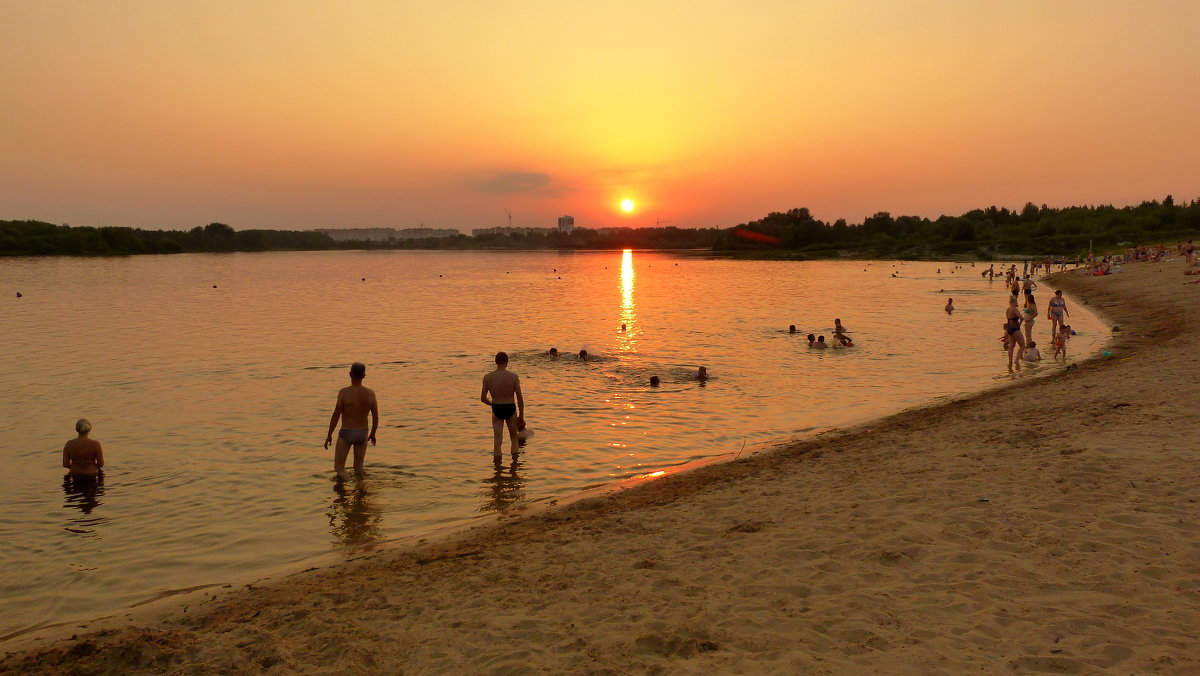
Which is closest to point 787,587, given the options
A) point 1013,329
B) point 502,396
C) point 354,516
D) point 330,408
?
point 354,516

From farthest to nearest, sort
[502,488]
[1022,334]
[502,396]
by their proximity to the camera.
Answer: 1. [1022,334]
2. [502,396]
3. [502,488]

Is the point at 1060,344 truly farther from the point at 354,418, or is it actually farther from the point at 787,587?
the point at 354,418

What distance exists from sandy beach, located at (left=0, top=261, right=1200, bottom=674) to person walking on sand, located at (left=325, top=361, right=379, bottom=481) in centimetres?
324

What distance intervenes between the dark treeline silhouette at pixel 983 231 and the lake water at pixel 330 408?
8127 centimetres

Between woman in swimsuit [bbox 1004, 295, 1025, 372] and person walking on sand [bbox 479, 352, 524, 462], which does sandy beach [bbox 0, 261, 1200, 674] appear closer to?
person walking on sand [bbox 479, 352, 524, 462]

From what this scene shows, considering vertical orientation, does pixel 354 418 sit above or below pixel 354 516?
above

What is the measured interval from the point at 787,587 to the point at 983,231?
14543 cm

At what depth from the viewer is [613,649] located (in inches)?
224

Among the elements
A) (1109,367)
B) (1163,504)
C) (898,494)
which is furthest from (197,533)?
(1109,367)

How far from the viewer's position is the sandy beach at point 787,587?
5488 mm

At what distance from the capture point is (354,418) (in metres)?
11.4

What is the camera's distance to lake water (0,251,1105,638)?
9273 millimetres

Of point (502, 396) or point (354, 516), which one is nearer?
point (354, 516)

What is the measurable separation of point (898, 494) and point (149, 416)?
1657cm
